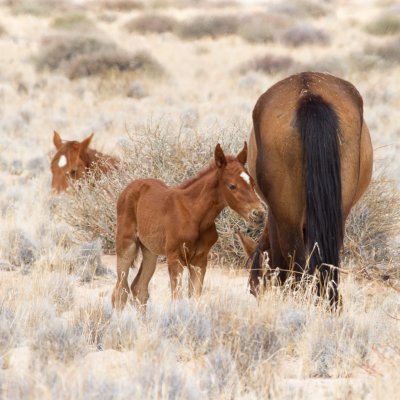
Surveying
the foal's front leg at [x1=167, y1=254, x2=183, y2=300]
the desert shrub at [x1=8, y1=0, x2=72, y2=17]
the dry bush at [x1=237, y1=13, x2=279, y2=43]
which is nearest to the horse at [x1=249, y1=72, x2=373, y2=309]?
the foal's front leg at [x1=167, y1=254, x2=183, y2=300]

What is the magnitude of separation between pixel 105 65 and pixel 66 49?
370 cm

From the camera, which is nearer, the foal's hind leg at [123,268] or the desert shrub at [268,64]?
the foal's hind leg at [123,268]

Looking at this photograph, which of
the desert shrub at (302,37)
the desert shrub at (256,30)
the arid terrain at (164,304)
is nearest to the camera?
the arid terrain at (164,304)

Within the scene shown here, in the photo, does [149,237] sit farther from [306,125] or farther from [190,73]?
[190,73]

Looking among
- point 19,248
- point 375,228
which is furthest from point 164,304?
point 375,228

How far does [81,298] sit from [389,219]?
137 inches

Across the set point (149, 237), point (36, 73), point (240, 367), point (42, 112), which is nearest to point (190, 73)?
point (36, 73)

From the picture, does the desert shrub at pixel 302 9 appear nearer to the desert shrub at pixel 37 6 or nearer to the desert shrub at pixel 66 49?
the desert shrub at pixel 37 6

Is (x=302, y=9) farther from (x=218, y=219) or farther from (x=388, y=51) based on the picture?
(x=218, y=219)

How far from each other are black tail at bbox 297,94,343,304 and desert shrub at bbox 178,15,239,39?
3839cm

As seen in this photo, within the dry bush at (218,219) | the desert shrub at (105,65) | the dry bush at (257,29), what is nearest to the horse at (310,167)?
the dry bush at (218,219)

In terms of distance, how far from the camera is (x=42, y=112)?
874 inches

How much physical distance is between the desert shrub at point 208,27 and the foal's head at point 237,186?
38.0 metres

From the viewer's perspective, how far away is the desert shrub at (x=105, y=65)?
27734 millimetres
